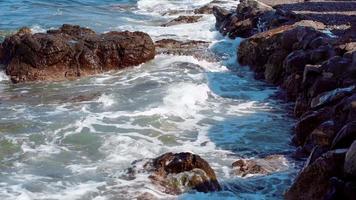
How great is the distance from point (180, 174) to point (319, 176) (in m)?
1.97

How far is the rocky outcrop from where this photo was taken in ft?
25.6

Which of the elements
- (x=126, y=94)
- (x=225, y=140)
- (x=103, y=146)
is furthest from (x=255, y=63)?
(x=103, y=146)

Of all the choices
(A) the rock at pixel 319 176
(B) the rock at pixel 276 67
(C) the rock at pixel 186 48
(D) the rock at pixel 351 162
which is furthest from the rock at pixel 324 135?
(C) the rock at pixel 186 48

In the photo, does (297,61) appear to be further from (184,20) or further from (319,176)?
(184,20)

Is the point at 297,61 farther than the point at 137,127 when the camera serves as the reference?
Yes

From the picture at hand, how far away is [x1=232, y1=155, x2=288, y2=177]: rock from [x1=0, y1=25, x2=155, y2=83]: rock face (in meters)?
6.94

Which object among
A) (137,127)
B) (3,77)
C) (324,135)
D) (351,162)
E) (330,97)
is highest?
(351,162)

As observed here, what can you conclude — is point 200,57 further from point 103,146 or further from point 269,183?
point 269,183

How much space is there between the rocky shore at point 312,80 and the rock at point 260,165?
1.41 ft

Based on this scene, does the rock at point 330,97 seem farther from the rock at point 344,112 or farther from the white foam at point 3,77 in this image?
the white foam at point 3,77

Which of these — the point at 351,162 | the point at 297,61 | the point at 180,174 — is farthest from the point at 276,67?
the point at 351,162

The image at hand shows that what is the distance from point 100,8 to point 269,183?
2089cm

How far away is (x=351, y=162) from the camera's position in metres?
6.29

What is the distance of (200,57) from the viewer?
54.5 feet
